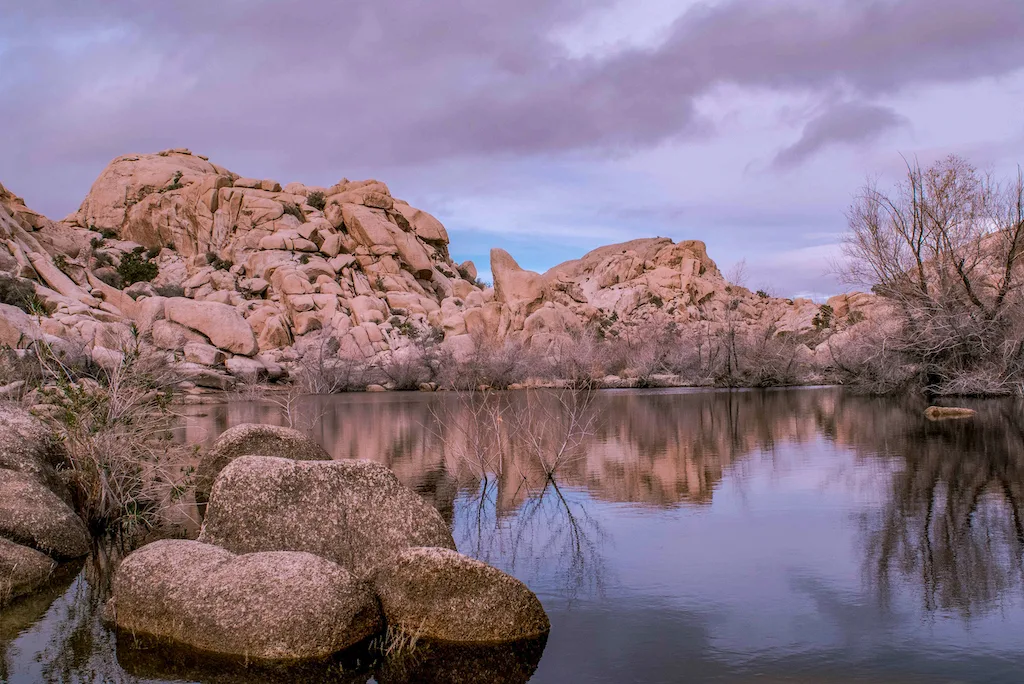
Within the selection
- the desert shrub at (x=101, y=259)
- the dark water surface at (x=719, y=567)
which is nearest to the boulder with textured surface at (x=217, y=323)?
the desert shrub at (x=101, y=259)

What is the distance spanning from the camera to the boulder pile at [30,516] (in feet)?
30.9

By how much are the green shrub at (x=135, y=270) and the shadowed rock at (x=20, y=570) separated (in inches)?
2711

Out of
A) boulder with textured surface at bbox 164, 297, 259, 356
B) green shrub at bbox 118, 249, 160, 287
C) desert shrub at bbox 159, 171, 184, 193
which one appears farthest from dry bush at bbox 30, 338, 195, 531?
desert shrub at bbox 159, 171, 184, 193

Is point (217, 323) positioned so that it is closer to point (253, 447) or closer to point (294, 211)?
point (294, 211)

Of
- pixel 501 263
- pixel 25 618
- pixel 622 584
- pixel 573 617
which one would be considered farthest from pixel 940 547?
pixel 501 263

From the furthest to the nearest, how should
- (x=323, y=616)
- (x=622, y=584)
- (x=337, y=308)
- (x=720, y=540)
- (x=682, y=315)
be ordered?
1. (x=682, y=315)
2. (x=337, y=308)
3. (x=720, y=540)
4. (x=622, y=584)
5. (x=323, y=616)

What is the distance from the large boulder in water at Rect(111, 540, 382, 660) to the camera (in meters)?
7.16

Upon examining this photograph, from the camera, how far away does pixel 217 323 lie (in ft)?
177

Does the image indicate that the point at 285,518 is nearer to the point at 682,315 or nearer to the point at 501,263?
the point at 501,263

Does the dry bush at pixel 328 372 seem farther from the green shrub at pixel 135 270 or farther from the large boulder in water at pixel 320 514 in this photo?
the large boulder in water at pixel 320 514

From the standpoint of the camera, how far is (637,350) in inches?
2344

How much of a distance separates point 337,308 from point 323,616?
60598 millimetres

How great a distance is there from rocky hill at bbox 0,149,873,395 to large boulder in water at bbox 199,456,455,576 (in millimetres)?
31459

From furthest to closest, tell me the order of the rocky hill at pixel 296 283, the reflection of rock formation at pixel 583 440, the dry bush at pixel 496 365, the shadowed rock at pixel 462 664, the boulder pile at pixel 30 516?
the rocky hill at pixel 296 283
the dry bush at pixel 496 365
the reflection of rock formation at pixel 583 440
the boulder pile at pixel 30 516
the shadowed rock at pixel 462 664
